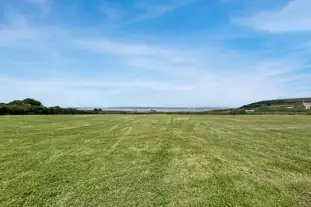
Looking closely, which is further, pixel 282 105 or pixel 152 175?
pixel 282 105

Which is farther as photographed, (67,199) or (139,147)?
(139,147)

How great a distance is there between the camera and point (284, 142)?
9.02m

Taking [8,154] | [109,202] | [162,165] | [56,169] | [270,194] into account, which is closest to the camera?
[109,202]

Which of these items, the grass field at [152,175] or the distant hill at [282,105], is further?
the distant hill at [282,105]

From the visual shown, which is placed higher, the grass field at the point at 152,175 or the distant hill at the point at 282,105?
the distant hill at the point at 282,105

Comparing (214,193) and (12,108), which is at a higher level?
(12,108)

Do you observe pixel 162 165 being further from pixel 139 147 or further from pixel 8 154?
pixel 8 154

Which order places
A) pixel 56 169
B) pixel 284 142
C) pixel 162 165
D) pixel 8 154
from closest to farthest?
1. pixel 56 169
2. pixel 162 165
3. pixel 8 154
4. pixel 284 142

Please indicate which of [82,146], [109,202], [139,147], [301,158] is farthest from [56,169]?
[301,158]

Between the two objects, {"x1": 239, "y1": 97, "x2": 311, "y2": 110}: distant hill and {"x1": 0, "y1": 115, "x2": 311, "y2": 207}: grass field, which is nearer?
{"x1": 0, "y1": 115, "x2": 311, "y2": 207}: grass field

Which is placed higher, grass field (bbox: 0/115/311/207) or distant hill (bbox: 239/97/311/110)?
distant hill (bbox: 239/97/311/110)

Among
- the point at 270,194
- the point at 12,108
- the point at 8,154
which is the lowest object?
the point at 270,194

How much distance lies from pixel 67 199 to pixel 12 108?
103ft

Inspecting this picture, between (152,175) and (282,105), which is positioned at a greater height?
(282,105)
